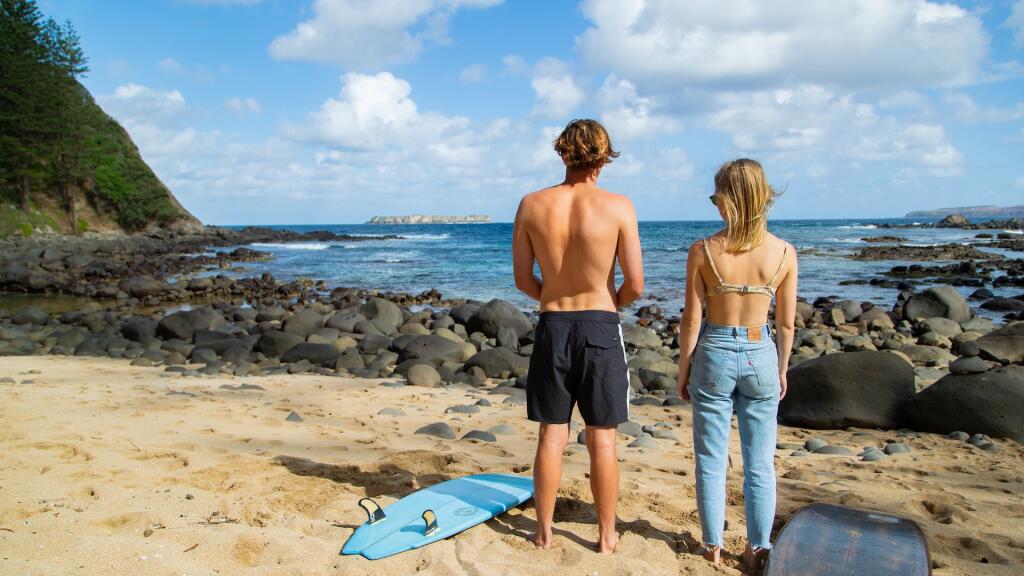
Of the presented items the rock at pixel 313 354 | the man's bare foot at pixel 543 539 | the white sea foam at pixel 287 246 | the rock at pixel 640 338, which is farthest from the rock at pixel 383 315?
the white sea foam at pixel 287 246

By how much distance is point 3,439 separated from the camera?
496cm

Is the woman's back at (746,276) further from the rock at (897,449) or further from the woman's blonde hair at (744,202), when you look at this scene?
the rock at (897,449)

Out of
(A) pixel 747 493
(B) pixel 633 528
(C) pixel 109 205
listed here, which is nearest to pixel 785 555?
(A) pixel 747 493

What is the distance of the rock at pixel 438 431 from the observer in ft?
19.7

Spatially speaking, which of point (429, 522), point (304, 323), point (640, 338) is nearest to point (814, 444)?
point (429, 522)

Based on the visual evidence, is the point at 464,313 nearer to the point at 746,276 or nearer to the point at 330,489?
the point at 330,489

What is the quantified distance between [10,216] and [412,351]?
38.6 meters

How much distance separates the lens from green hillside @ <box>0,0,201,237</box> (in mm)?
40562

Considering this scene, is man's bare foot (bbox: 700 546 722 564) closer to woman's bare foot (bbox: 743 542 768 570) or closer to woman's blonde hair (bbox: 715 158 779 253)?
woman's bare foot (bbox: 743 542 768 570)

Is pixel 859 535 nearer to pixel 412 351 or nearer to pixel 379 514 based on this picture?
pixel 379 514

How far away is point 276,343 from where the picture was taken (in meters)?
11.2

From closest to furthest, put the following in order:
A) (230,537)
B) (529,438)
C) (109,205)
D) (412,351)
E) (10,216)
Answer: (230,537), (529,438), (412,351), (10,216), (109,205)

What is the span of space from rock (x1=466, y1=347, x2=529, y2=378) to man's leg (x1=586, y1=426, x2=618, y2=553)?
632 centimetres

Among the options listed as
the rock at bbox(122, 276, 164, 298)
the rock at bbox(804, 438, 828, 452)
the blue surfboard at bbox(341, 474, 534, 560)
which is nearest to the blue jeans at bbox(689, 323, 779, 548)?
the blue surfboard at bbox(341, 474, 534, 560)
